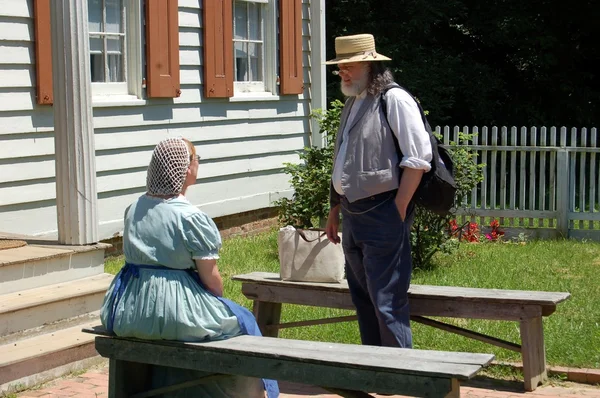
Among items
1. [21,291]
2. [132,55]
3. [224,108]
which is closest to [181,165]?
[21,291]

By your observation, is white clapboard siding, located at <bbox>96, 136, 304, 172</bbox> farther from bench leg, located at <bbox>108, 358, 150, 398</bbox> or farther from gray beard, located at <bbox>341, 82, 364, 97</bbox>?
bench leg, located at <bbox>108, 358, 150, 398</bbox>

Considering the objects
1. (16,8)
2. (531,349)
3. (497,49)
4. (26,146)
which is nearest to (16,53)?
(16,8)

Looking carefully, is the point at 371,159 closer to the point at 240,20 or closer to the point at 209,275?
the point at 209,275

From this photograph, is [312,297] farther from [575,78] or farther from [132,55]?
[575,78]

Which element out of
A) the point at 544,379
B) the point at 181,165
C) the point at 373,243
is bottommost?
the point at 544,379

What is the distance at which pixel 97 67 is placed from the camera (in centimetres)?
944

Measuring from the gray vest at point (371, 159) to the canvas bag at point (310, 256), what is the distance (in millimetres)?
790

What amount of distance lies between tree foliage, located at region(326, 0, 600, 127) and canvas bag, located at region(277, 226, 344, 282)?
1389 cm

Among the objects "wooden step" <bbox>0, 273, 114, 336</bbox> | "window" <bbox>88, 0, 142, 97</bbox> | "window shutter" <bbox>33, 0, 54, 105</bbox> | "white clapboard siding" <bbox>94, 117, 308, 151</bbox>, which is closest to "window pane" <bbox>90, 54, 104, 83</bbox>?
"window" <bbox>88, 0, 142, 97</bbox>

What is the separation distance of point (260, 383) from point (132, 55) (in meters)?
5.49

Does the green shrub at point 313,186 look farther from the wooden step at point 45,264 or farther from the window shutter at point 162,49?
the wooden step at point 45,264

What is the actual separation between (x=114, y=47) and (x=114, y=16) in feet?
0.95

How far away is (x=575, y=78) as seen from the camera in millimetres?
20891

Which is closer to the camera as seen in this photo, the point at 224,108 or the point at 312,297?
the point at 312,297
